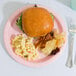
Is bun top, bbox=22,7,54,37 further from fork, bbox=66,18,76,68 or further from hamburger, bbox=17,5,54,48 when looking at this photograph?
fork, bbox=66,18,76,68

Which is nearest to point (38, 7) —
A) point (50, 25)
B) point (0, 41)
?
point (50, 25)

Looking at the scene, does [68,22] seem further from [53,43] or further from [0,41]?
[0,41]

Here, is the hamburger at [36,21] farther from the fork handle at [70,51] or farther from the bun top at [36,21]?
the fork handle at [70,51]

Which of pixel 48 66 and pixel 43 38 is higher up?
pixel 43 38

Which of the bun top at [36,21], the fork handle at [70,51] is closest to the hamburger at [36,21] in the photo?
the bun top at [36,21]

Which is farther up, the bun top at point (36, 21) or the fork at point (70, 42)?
the bun top at point (36, 21)

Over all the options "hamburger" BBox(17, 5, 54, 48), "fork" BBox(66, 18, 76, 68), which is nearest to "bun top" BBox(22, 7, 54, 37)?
"hamburger" BBox(17, 5, 54, 48)
